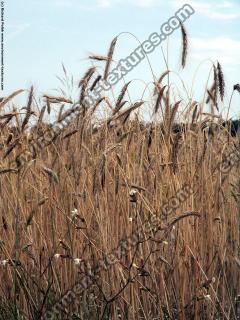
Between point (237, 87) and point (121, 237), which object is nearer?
point (121, 237)

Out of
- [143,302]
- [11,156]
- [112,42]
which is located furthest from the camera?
[11,156]

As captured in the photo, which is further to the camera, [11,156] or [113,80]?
[11,156]

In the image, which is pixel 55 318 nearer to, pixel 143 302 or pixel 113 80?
pixel 143 302

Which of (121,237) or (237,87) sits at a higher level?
(237,87)

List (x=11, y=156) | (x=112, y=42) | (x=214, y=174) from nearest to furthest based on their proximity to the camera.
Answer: (x=112, y=42)
(x=214, y=174)
(x=11, y=156)

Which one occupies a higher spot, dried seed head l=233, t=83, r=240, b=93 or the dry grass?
dried seed head l=233, t=83, r=240, b=93

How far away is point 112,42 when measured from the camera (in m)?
3.17

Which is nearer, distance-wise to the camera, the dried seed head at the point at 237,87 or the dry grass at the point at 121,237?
the dry grass at the point at 121,237

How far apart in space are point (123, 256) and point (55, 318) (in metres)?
0.43

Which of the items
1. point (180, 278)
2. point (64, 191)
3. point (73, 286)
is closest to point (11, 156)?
point (64, 191)

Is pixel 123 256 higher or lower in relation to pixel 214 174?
lower

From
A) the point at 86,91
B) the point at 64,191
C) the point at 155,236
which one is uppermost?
the point at 86,91

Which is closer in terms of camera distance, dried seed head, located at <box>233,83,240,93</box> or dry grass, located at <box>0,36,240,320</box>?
dry grass, located at <box>0,36,240,320</box>

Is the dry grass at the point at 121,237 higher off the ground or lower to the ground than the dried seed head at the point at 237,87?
lower
